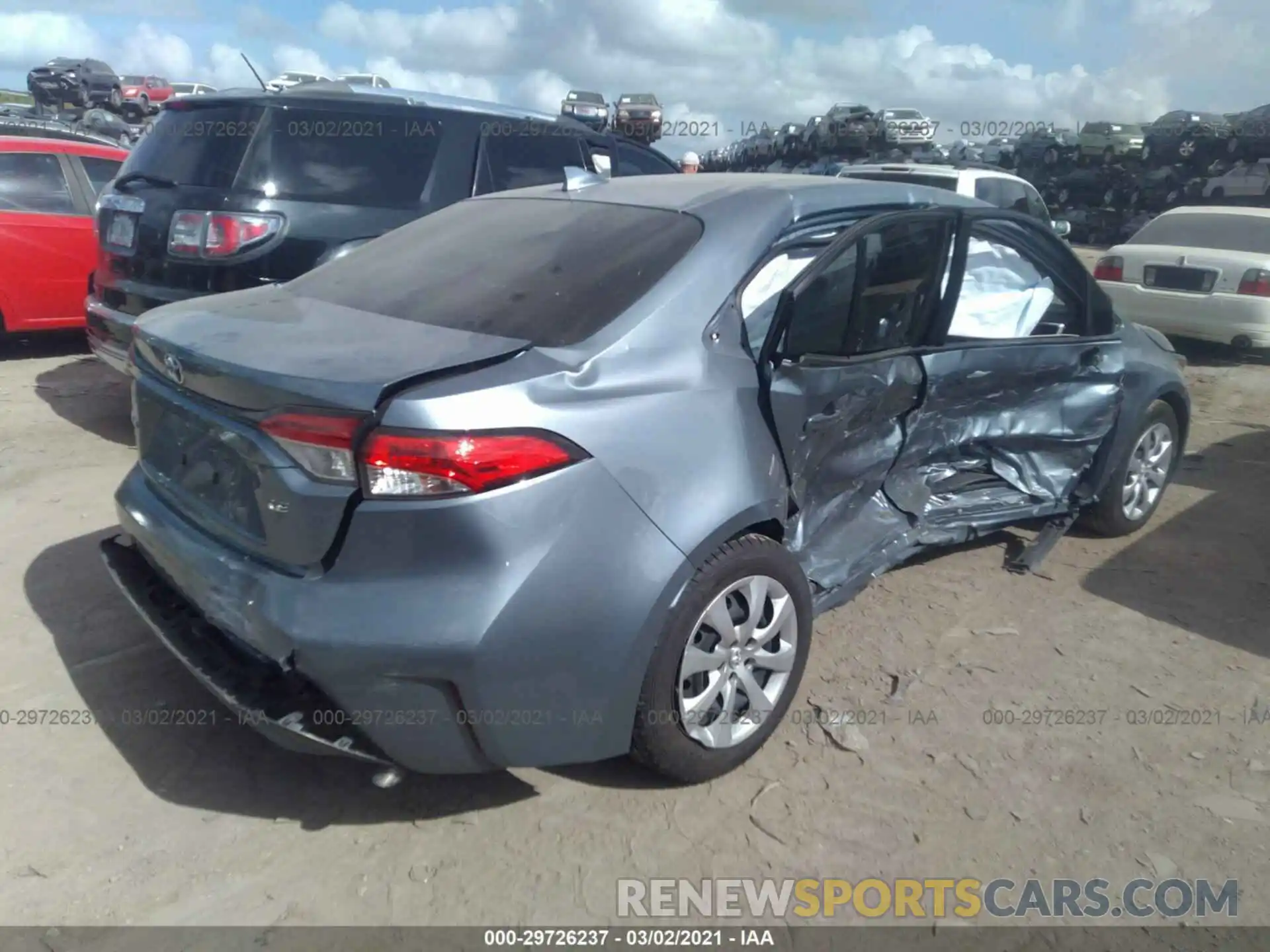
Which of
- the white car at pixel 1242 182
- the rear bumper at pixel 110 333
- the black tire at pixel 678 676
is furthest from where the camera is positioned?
the white car at pixel 1242 182

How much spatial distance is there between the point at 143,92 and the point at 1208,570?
123ft

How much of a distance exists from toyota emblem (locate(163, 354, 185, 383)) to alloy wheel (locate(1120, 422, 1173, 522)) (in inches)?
161

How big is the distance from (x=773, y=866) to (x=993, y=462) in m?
2.23

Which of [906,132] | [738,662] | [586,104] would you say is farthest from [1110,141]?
[738,662]

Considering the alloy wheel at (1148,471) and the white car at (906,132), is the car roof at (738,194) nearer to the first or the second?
the alloy wheel at (1148,471)

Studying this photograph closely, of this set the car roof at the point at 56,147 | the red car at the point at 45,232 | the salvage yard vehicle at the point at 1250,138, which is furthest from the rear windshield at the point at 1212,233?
the salvage yard vehicle at the point at 1250,138

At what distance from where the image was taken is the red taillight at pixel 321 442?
242cm

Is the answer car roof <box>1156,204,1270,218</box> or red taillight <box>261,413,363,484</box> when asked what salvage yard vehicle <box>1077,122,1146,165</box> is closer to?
car roof <box>1156,204,1270,218</box>

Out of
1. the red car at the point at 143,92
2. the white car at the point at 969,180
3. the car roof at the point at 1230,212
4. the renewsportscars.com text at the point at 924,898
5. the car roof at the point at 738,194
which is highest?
the car roof at the point at 738,194

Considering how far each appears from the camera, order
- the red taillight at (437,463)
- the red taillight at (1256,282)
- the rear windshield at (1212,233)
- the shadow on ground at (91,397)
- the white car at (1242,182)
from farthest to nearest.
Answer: the white car at (1242,182) → the rear windshield at (1212,233) → the red taillight at (1256,282) → the shadow on ground at (91,397) → the red taillight at (437,463)

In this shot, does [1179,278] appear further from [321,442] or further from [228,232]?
[321,442]

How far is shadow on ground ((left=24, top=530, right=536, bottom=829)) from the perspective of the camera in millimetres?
2912

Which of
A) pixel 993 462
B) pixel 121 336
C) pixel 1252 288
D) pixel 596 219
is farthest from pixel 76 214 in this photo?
pixel 1252 288

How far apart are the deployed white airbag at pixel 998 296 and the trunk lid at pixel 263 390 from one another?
217 cm
